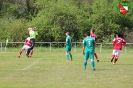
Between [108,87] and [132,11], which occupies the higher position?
[132,11]

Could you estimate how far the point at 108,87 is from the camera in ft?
36.8

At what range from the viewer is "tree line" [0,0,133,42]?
47594 mm

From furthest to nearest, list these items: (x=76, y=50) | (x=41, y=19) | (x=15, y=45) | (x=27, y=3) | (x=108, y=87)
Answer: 1. (x=27, y=3)
2. (x=41, y=19)
3. (x=15, y=45)
4. (x=76, y=50)
5. (x=108, y=87)

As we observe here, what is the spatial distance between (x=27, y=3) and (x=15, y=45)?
1568cm

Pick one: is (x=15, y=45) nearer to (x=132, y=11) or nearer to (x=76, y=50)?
(x=76, y=50)

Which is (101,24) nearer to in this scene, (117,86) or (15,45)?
(15,45)

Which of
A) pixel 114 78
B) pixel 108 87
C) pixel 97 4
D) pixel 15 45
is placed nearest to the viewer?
pixel 108 87

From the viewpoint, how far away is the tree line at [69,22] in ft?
156

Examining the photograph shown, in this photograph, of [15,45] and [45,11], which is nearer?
[15,45]

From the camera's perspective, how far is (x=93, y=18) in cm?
5056

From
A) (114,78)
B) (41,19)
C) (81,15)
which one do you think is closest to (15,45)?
(41,19)

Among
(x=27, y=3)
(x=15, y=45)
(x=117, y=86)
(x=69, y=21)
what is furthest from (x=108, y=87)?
(x=27, y=3)

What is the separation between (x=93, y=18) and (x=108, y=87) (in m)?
39.7

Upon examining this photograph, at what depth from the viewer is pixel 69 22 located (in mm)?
48500
